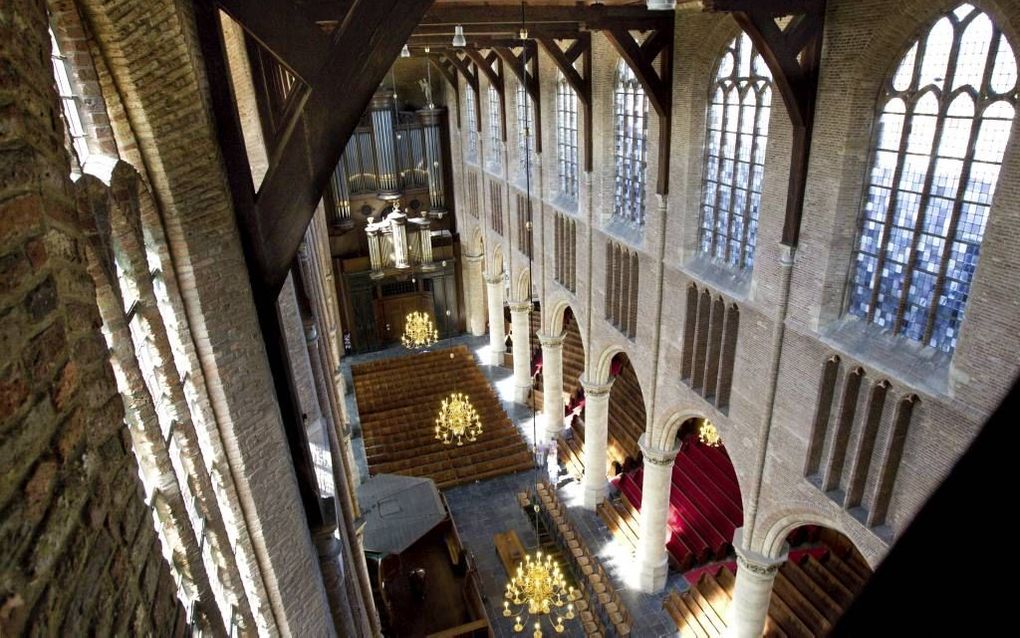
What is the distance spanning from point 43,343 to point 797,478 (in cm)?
967

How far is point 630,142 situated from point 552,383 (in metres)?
8.15

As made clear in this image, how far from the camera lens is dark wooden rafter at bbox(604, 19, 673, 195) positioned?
10.0 m

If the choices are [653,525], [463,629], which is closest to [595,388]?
[653,525]

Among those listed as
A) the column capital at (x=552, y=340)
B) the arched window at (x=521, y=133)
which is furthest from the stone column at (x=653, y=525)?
the arched window at (x=521, y=133)

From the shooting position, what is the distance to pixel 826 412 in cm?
883

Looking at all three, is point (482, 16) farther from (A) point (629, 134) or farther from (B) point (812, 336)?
(B) point (812, 336)

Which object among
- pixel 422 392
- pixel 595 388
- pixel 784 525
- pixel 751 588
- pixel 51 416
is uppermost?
pixel 51 416

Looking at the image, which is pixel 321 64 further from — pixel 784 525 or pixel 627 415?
pixel 627 415

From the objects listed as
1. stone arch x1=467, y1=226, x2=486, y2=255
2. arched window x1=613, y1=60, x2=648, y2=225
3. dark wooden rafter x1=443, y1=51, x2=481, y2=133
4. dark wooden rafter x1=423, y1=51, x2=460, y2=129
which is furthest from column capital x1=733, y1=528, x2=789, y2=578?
dark wooden rafter x1=423, y1=51, x2=460, y2=129

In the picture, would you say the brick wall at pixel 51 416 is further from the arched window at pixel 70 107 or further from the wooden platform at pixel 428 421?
the wooden platform at pixel 428 421

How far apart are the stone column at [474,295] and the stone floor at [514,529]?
7229mm

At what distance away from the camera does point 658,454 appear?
13.1 metres

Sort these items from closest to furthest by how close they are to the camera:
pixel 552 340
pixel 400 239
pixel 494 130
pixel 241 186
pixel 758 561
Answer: pixel 241 186, pixel 758 561, pixel 552 340, pixel 494 130, pixel 400 239

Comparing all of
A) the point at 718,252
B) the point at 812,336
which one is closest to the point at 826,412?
the point at 812,336
